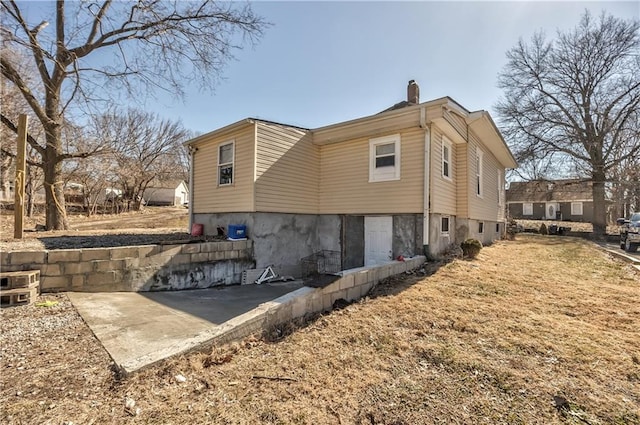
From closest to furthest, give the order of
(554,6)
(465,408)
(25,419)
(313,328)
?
(25,419) < (465,408) < (313,328) < (554,6)

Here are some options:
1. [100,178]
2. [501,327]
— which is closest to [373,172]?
[501,327]

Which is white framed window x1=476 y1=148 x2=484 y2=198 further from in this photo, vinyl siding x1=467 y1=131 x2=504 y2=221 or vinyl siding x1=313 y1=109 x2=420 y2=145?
vinyl siding x1=313 y1=109 x2=420 y2=145

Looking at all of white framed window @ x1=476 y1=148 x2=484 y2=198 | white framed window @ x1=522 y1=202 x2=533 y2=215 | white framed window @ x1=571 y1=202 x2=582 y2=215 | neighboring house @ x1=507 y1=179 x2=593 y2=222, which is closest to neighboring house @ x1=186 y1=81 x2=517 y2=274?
white framed window @ x1=476 y1=148 x2=484 y2=198

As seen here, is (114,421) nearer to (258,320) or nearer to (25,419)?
(25,419)

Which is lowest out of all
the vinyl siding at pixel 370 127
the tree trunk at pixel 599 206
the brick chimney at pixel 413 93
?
the tree trunk at pixel 599 206

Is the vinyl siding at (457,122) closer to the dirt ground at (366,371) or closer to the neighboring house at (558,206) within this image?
the dirt ground at (366,371)

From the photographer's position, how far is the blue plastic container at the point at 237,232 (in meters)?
8.76

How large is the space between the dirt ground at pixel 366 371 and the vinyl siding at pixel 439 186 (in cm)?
375

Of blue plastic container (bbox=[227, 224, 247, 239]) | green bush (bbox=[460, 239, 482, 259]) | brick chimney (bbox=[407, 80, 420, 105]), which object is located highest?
brick chimney (bbox=[407, 80, 420, 105])

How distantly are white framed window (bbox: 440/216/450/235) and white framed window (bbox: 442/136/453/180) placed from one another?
123 centimetres

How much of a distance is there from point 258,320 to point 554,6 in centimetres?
1148

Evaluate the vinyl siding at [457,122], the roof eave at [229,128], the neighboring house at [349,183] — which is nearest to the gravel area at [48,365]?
the neighboring house at [349,183]

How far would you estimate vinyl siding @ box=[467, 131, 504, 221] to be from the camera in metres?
10.7

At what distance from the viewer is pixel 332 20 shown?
914 centimetres
